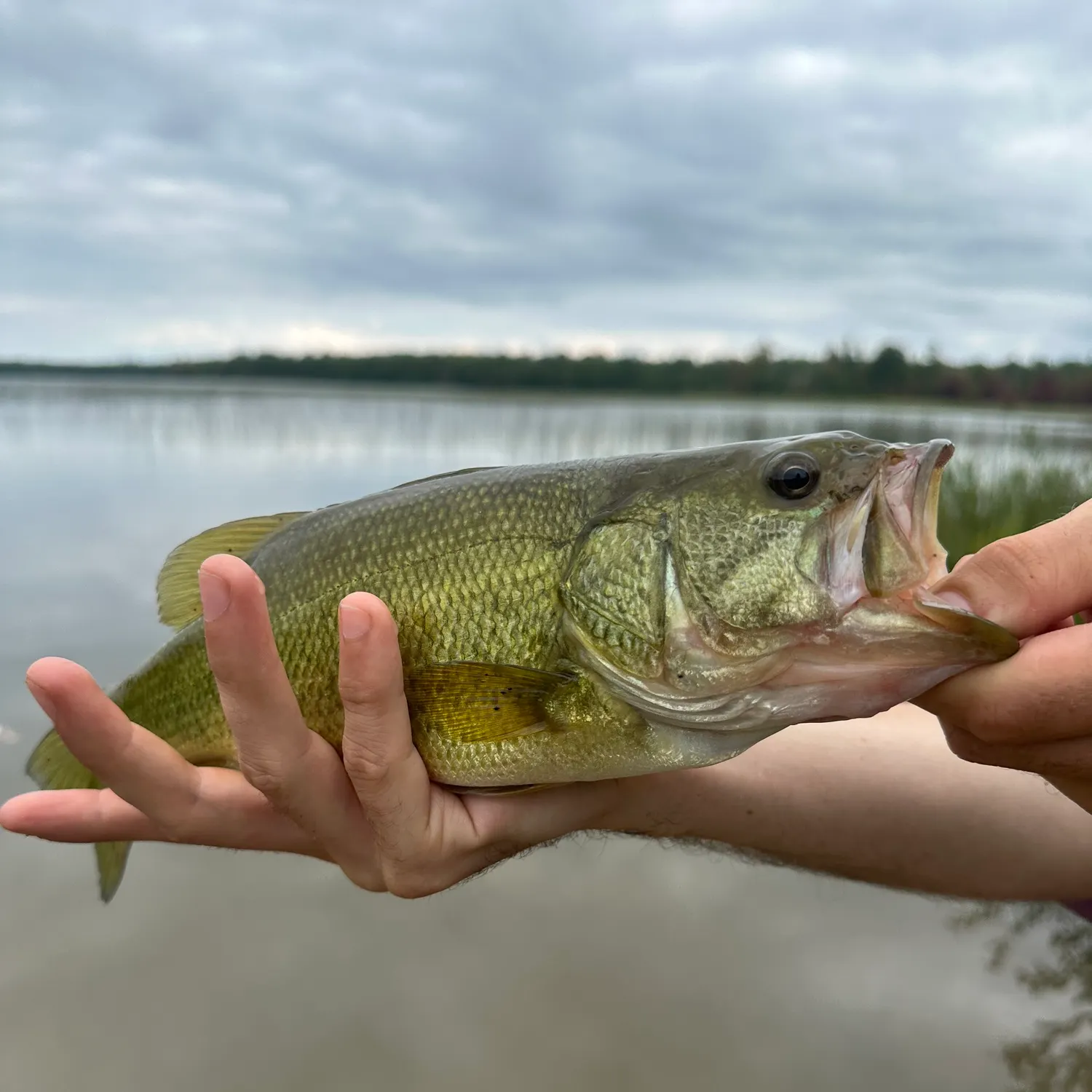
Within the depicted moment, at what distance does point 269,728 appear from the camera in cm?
182

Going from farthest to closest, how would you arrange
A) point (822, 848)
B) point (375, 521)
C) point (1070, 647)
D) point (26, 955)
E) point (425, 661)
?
point (26, 955) < point (822, 848) < point (375, 521) < point (425, 661) < point (1070, 647)

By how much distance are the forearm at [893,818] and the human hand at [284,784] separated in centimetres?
58

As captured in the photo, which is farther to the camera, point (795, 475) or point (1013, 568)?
point (795, 475)

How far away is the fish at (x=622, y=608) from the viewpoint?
5.46ft

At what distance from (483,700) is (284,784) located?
527 mm

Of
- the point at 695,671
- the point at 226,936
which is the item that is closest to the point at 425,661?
the point at 695,671

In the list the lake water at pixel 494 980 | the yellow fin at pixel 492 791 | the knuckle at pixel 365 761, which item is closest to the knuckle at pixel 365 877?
the yellow fin at pixel 492 791

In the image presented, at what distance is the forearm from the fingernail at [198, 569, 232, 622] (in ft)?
5.28

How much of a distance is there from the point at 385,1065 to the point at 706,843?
1532 mm

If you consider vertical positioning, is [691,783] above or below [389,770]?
below

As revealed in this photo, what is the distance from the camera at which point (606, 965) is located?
3525 mm

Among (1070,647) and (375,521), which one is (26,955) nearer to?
(375,521)

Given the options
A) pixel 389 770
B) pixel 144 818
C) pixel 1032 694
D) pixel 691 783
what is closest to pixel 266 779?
pixel 389 770

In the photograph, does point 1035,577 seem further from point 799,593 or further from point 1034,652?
point 799,593
